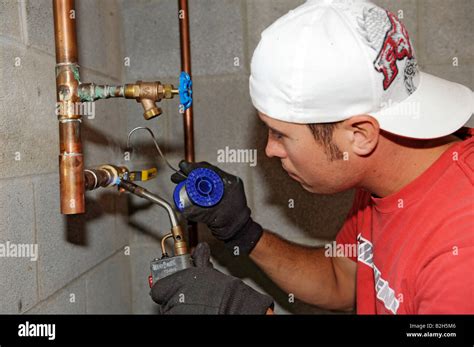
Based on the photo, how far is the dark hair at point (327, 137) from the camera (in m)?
0.81

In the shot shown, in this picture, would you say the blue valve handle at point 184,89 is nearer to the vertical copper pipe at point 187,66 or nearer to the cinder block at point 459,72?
the vertical copper pipe at point 187,66

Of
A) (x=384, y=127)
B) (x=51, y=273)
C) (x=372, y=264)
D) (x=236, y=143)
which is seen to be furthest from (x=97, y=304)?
(x=384, y=127)

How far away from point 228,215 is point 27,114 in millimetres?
446

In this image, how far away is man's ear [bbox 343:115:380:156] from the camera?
788mm

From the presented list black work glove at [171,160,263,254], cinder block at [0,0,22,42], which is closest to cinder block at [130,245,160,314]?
black work glove at [171,160,263,254]

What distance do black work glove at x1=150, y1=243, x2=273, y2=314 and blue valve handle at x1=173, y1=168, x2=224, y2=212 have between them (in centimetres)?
17

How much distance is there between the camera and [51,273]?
3.19 ft

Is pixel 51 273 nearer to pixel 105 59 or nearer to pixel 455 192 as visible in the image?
pixel 105 59

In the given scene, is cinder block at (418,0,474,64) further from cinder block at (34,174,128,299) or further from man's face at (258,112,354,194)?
cinder block at (34,174,128,299)

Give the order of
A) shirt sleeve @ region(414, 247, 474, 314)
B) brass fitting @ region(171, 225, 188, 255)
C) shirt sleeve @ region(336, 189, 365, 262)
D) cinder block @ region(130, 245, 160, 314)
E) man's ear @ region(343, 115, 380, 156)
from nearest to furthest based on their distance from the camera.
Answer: shirt sleeve @ region(414, 247, 474, 314), man's ear @ region(343, 115, 380, 156), brass fitting @ region(171, 225, 188, 255), shirt sleeve @ region(336, 189, 365, 262), cinder block @ region(130, 245, 160, 314)

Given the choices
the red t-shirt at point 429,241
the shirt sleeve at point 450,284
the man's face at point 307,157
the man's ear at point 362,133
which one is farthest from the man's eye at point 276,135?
the shirt sleeve at point 450,284

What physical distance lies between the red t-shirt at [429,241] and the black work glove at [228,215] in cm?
27

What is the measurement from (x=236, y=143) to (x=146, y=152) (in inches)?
10.2

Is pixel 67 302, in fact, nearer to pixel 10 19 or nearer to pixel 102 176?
pixel 102 176
